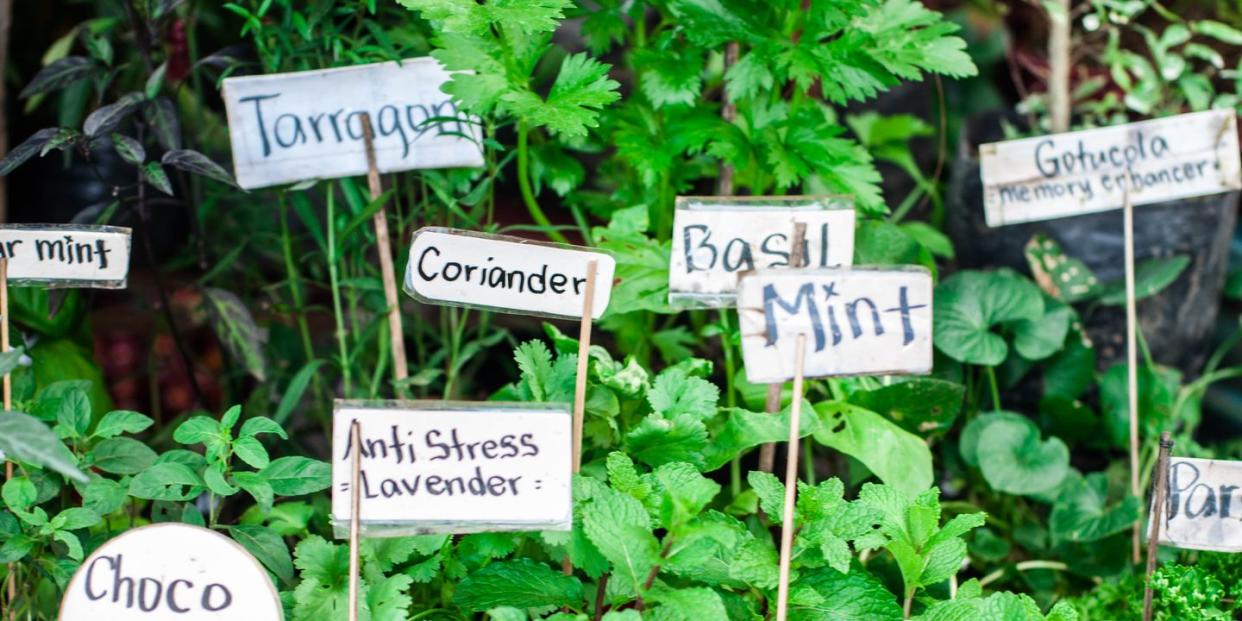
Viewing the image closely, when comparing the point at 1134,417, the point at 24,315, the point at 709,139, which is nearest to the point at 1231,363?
the point at 1134,417

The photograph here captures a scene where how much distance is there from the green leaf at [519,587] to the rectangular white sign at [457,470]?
6 cm

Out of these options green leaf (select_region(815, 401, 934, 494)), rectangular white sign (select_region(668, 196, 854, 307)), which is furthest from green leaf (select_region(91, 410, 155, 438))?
green leaf (select_region(815, 401, 934, 494))

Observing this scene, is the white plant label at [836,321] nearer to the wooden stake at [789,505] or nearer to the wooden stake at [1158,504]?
the wooden stake at [789,505]

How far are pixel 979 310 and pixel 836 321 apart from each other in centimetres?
54

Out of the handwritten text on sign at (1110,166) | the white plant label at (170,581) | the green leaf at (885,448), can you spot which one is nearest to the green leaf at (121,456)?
the white plant label at (170,581)

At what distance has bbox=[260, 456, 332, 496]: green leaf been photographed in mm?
938

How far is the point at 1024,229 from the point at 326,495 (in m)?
1.08

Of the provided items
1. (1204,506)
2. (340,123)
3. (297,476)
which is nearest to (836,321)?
(1204,506)

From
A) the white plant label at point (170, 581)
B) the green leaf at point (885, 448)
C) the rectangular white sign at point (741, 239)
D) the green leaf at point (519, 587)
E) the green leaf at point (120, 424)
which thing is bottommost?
the green leaf at point (519, 587)

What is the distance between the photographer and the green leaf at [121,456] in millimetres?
978

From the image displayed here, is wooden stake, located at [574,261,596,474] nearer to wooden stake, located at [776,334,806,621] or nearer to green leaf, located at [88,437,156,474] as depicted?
wooden stake, located at [776,334,806,621]

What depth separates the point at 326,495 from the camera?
1.30m

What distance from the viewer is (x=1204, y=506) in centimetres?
99

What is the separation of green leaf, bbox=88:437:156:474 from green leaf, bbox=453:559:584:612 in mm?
337
